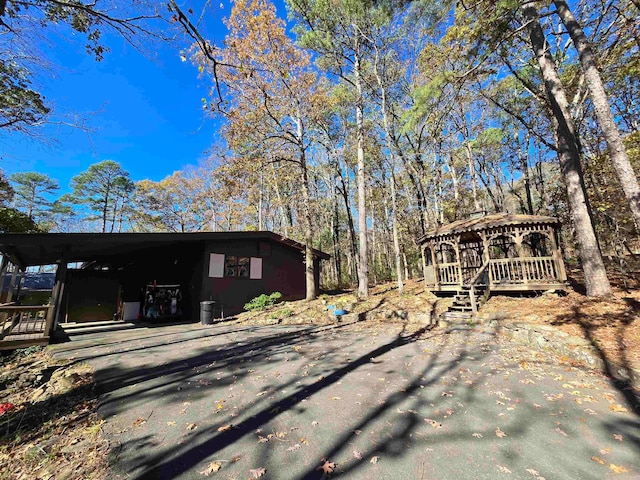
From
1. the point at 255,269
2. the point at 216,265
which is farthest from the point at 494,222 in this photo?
the point at 216,265

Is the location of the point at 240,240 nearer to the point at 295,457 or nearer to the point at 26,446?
the point at 26,446

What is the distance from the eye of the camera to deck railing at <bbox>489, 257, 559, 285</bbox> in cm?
1020

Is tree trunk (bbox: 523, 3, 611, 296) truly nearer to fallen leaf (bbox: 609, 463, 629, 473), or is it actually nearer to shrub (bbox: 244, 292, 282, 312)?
fallen leaf (bbox: 609, 463, 629, 473)

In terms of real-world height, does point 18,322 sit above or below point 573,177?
below

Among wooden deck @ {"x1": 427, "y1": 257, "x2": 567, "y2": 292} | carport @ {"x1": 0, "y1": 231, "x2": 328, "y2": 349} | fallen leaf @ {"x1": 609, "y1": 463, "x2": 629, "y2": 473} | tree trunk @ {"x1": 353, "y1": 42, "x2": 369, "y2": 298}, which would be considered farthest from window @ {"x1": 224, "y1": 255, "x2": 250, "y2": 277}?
fallen leaf @ {"x1": 609, "y1": 463, "x2": 629, "y2": 473}

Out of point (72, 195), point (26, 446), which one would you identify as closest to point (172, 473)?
point (26, 446)

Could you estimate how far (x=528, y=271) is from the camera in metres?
10.4

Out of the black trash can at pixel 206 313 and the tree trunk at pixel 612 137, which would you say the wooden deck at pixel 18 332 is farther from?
the tree trunk at pixel 612 137

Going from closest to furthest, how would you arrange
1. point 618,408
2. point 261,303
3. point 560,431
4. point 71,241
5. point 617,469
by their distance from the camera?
point 617,469 → point 560,431 → point 618,408 → point 71,241 → point 261,303

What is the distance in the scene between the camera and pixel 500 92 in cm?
1602

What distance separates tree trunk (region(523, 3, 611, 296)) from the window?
42.6 ft

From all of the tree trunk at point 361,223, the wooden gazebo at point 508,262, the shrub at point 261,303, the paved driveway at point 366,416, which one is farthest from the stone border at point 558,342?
the shrub at point 261,303

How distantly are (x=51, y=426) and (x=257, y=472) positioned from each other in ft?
9.33

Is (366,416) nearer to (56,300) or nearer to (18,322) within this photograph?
(56,300)
